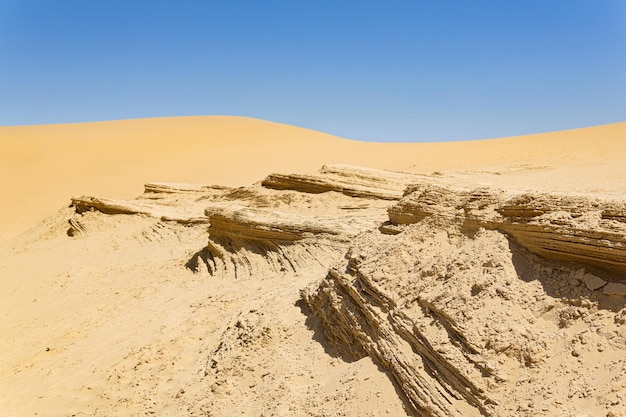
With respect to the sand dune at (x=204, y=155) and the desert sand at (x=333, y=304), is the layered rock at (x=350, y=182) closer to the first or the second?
the desert sand at (x=333, y=304)

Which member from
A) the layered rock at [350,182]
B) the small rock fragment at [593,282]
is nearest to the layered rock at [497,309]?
the small rock fragment at [593,282]

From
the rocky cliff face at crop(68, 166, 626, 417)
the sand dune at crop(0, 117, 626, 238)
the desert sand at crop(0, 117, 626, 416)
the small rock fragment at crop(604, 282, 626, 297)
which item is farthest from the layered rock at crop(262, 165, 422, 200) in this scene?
the small rock fragment at crop(604, 282, 626, 297)

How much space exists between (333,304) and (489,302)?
5.50 ft

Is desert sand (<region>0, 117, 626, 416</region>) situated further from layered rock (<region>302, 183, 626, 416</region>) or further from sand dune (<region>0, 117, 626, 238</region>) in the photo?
sand dune (<region>0, 117, 626, 238</region>)

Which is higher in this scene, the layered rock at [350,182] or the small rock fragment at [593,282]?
the layered rock at [350,182]

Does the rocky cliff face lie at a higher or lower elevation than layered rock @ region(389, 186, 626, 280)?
lower

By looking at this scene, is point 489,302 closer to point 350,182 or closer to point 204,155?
point 350,182

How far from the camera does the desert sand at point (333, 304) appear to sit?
382 centimetres

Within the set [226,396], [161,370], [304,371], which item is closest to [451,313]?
[304,371]

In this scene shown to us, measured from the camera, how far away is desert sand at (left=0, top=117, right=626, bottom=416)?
12.5 ft

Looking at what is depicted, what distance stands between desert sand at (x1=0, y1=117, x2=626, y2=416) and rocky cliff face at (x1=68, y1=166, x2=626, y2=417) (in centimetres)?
1

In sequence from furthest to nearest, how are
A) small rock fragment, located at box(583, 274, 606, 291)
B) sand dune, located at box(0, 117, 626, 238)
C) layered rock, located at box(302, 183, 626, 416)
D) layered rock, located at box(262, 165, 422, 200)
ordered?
sand dune, located at box(0, 117, 626, 238), layered rock, located at box(262, 165, 422, 200), small rock fragment, located at box(583, 274, 606, 291), layered rock, located at box(302, 183, 626, 416)

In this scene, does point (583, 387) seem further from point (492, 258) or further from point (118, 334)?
point (118, 334)

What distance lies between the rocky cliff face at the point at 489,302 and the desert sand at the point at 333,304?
0.04 ft
